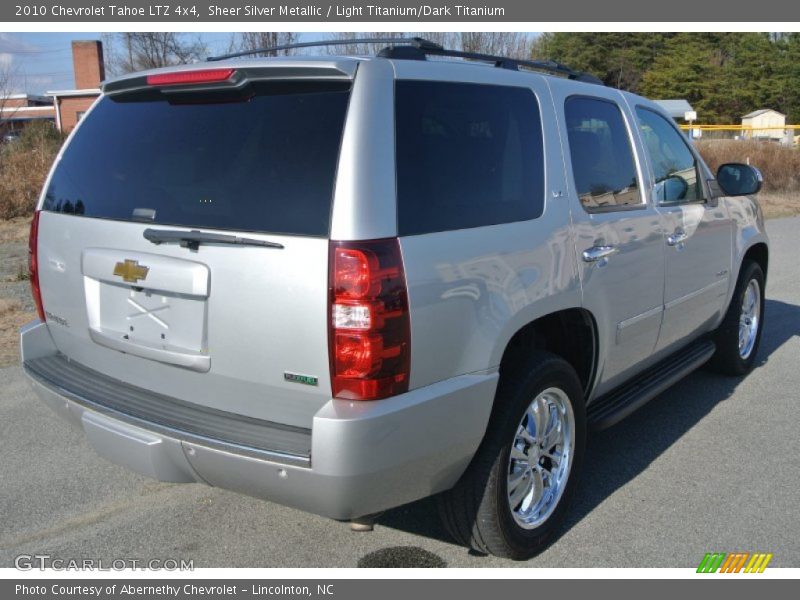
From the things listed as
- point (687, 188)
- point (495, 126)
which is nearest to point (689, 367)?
point (687, 188)

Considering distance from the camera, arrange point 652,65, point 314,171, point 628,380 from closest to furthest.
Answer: point 314,171
point 628,380
point 652,65

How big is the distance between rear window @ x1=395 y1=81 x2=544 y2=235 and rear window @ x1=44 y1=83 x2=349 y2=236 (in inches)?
11.3

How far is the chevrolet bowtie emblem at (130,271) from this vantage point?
2.93 m

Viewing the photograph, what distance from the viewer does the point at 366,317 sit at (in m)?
2.55

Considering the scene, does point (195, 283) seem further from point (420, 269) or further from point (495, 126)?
point (495, 126)

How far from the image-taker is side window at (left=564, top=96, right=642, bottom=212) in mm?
3756

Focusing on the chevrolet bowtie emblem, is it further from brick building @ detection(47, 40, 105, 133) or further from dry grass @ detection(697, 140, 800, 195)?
brick building @ detection(47, 40, 105, 133)

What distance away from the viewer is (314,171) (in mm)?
2670

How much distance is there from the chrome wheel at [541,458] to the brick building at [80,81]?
4202 centimetres

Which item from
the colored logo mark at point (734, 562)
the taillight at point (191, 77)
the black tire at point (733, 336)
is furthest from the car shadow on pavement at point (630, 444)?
the taillight at point (191, 77)

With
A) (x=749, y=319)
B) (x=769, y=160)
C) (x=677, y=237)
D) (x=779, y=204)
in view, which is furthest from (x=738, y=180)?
(x=769, y=160)

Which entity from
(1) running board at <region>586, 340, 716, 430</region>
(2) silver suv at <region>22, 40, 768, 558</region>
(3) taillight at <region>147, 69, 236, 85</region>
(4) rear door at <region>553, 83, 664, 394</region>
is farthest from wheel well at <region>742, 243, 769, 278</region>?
(3) taillight at <region>147, 69, 236, 85</region>

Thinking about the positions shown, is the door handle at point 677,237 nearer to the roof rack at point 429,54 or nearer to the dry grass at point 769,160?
the roof rack at point 429,54

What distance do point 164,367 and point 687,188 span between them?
343 cm
